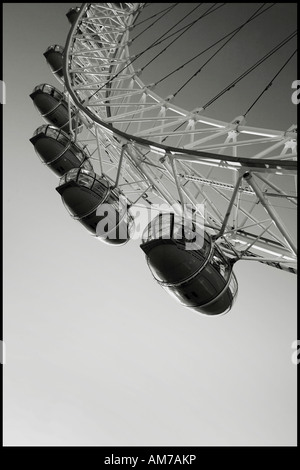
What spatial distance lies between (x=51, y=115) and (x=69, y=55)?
2.37m

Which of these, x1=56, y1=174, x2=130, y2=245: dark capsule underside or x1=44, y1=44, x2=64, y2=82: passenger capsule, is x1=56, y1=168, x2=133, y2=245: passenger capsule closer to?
x1=56, y1=174, x2=130, y2=245: dark capsule underside

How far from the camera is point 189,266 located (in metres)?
7.90

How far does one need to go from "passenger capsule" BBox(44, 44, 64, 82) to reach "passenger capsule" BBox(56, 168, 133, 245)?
924 centimetres

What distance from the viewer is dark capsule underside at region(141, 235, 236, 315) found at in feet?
25.9

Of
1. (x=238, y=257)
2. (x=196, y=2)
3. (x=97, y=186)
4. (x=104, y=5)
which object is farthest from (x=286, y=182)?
(x=238, y=257)

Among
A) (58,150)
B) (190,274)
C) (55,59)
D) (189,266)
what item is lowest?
(190,274)

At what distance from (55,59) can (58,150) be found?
23.3 feet

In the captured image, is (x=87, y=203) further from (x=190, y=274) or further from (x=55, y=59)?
(x=55, y=59)

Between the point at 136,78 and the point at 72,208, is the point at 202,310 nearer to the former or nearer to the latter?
the point at 72,208

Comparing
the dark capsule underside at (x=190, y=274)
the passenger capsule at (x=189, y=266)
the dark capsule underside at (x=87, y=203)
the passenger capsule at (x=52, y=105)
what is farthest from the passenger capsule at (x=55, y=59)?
the dark capsule underside at (x=190, y=274)

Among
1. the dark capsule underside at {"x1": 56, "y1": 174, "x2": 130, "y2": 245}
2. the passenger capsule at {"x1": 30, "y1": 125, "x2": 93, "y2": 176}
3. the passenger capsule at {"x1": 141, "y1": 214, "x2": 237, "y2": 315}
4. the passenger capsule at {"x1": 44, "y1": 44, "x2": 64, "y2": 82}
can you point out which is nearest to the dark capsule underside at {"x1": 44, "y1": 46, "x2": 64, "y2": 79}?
the passenger capsule at {"x1": 44, "y1": 44, "x2": 64, "y2": 82}

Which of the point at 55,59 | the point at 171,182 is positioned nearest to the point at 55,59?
the point at 55,59

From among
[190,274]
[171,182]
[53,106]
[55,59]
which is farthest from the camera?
[55,59]

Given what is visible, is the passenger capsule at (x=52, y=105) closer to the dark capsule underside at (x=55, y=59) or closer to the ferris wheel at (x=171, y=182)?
the ferris wheel at (x=171, y=182)
